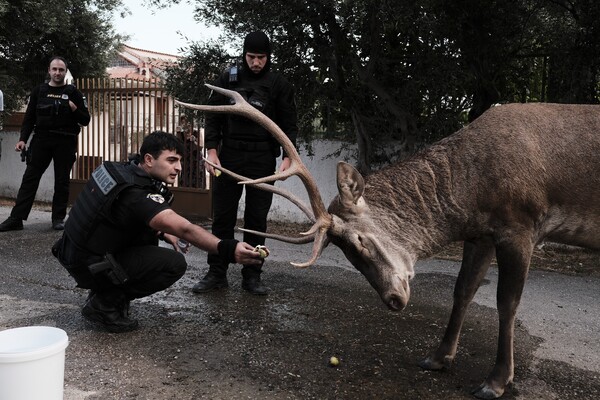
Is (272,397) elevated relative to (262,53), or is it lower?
lower

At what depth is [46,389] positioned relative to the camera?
284 cm

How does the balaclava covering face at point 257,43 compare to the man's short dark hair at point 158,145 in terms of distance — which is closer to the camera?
the man's short dark hair at point 158,145

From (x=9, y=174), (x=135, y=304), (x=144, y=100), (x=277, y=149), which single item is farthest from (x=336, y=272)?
(x=9, y=174)

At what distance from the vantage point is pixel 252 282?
18.4ft

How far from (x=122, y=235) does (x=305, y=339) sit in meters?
1.50

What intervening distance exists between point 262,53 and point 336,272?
8.19 ft

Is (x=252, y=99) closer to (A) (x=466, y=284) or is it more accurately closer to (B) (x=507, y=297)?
(A) (x=466, y=284)

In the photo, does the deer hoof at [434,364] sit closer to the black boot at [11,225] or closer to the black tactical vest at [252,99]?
the black tactical vest at [252,99]

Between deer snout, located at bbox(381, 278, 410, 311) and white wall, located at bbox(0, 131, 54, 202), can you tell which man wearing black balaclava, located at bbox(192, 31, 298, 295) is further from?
white wall, located at bbox(0, 131, 54, 202)

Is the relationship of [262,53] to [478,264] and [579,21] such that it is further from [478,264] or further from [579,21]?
[579,21]

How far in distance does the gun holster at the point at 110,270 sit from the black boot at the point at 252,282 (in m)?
1.47

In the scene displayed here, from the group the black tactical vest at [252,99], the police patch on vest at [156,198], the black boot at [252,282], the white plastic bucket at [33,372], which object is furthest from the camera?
the black boot at [252,282]

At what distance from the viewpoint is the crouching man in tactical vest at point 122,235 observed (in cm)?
417

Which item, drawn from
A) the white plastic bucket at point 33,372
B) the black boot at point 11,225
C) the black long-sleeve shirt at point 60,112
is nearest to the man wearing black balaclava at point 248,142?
the white plastic bucket at point 33,372
